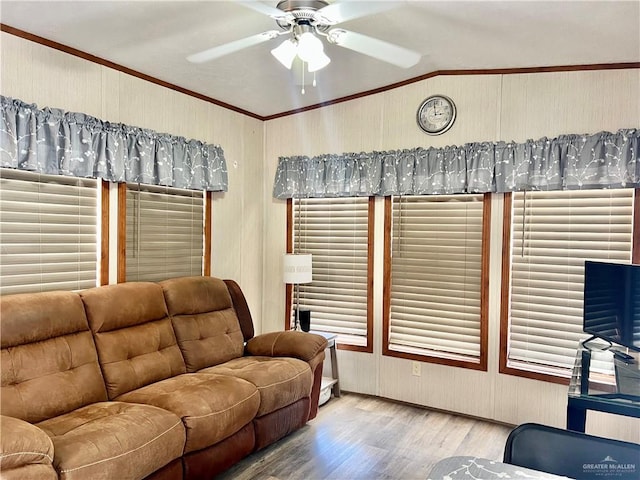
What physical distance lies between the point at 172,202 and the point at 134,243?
1.68ft

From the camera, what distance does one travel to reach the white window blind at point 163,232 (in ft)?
11.7

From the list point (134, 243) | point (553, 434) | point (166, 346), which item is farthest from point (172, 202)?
point (553, 434)

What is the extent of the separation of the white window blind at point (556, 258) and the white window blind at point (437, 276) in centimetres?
32

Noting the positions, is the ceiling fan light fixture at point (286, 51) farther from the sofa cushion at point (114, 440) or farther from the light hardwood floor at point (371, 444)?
the light hardwood floor at point (371, 444)

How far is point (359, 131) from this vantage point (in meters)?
4.41

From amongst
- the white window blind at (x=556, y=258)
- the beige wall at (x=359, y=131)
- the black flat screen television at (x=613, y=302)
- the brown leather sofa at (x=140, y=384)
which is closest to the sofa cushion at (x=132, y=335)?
the brown leather sofa at (x=140, y=384)

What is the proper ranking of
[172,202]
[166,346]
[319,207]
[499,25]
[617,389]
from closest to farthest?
1. [617,389]
2. [499,25]
3. [166,346]
4. [172,202]
5. [319,207]

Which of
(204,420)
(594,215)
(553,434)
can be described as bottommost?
(204,420)

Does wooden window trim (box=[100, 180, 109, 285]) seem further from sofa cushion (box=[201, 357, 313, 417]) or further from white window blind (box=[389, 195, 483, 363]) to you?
white window blind (box=[389, 195, 483, 363])

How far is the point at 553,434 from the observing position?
201 cm

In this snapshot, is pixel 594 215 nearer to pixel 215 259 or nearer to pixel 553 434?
pixel 553 434

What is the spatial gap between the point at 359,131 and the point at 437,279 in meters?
1.55

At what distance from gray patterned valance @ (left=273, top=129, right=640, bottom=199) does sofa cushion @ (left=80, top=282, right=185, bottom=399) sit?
1.86m

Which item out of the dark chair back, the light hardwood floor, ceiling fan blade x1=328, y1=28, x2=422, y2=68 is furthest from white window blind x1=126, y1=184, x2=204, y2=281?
the dark chair back
